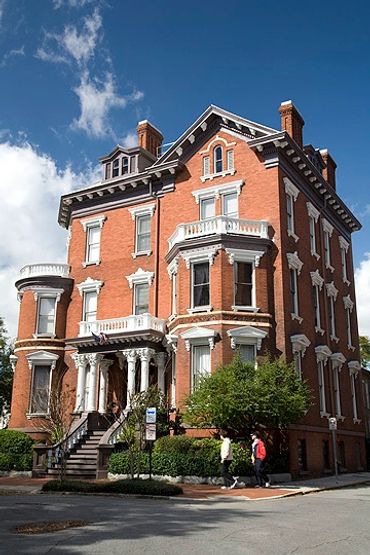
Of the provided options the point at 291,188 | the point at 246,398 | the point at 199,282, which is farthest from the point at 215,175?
the point at 246,398

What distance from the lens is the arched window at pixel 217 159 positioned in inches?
1211

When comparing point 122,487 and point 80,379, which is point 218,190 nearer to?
point 80,379

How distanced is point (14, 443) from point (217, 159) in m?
17.0

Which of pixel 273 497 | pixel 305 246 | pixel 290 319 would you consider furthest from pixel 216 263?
pixel 273 497

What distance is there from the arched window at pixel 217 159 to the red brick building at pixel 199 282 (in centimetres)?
6

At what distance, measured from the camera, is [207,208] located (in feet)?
100

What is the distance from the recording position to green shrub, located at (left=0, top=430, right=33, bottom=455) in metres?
27.5

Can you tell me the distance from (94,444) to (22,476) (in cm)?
350

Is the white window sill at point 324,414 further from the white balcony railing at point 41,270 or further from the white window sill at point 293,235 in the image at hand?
the white balcony railing at point 41,270

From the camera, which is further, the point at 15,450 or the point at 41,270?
the point at 41,270

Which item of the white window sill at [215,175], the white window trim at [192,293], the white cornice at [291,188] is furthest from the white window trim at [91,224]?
the white cornice at [291,188]

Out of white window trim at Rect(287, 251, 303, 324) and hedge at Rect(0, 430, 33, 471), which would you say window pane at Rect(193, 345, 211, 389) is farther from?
hedge at Rect(0, 430, 33, 471)

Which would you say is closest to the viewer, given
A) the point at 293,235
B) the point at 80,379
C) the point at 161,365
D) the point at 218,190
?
the point at 161,365

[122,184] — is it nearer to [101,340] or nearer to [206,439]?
[101,340]
